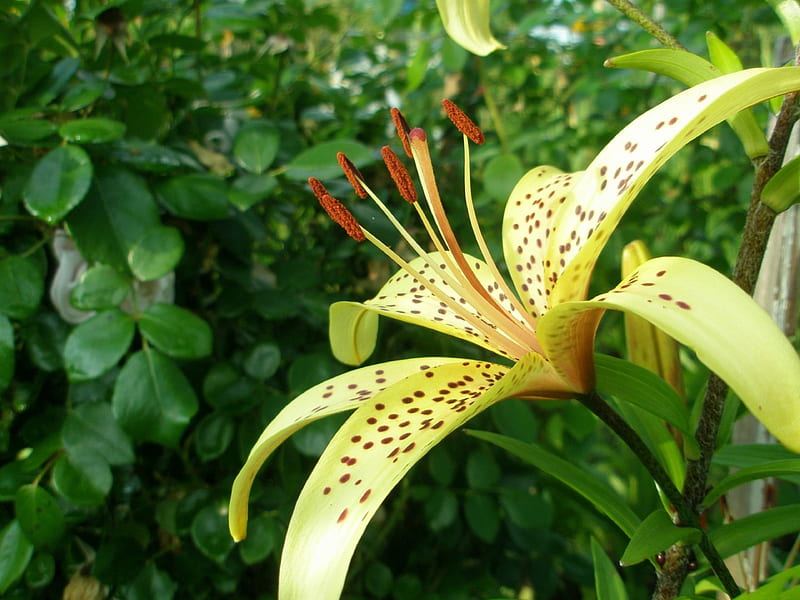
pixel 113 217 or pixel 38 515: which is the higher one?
pixel 113 217

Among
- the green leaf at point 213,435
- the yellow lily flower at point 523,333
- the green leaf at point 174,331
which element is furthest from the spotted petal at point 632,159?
the green leaf at point 213,435

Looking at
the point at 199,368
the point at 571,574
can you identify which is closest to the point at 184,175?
the point at 199,368

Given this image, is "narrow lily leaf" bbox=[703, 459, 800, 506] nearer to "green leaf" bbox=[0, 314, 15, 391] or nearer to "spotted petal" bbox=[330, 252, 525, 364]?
"spotted petal" bbox=[330, 252, 525, 364]

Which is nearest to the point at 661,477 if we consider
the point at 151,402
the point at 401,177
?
the point at 401,177

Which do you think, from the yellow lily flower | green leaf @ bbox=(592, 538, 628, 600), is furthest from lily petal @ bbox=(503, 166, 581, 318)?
green leaf @ bbox=(592, 538, 628, 600)

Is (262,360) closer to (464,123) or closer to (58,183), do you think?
(58,183)

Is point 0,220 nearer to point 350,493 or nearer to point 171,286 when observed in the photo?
point 171,286

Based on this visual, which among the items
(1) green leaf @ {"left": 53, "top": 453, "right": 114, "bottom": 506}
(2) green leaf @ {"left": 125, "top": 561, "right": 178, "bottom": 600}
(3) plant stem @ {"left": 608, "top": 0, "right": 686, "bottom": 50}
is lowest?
(2) green leaf @ {"left": 125, "top": 561, "right": 178, "bottom": 600}
